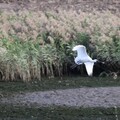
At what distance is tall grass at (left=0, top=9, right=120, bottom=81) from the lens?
13.7m

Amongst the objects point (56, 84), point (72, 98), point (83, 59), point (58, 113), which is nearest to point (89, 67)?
point (83, 59)

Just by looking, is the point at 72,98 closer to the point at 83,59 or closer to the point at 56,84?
the point at 56,84

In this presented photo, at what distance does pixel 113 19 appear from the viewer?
55.4 feet

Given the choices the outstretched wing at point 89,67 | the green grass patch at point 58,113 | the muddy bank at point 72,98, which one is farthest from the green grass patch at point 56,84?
the green grass patch at point 58,113

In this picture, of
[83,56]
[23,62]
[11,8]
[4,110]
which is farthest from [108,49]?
[11,8]

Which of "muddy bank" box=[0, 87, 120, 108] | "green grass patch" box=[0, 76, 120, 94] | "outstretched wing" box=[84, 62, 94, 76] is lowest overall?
"muddy bank" box=[0, 87, 120, 108]

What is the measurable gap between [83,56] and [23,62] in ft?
5.18

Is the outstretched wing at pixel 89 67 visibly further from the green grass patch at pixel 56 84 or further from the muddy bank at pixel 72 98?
the muddy bank at pixel 72 98

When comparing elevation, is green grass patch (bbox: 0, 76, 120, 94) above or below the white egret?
below

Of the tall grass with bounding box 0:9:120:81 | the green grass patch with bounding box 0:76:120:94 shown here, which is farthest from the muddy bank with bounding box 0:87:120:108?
the tall grass with bounding box 0:9:120:81

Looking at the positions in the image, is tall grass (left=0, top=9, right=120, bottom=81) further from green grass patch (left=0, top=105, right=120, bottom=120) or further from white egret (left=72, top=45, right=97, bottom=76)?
green grass patch (left=0, top=105, right=120, bottom=120)

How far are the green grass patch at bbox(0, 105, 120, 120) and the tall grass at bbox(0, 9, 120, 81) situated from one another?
245 centimetres

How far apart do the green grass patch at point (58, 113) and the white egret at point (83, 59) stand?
9.88ft

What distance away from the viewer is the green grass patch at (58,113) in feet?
34.4
